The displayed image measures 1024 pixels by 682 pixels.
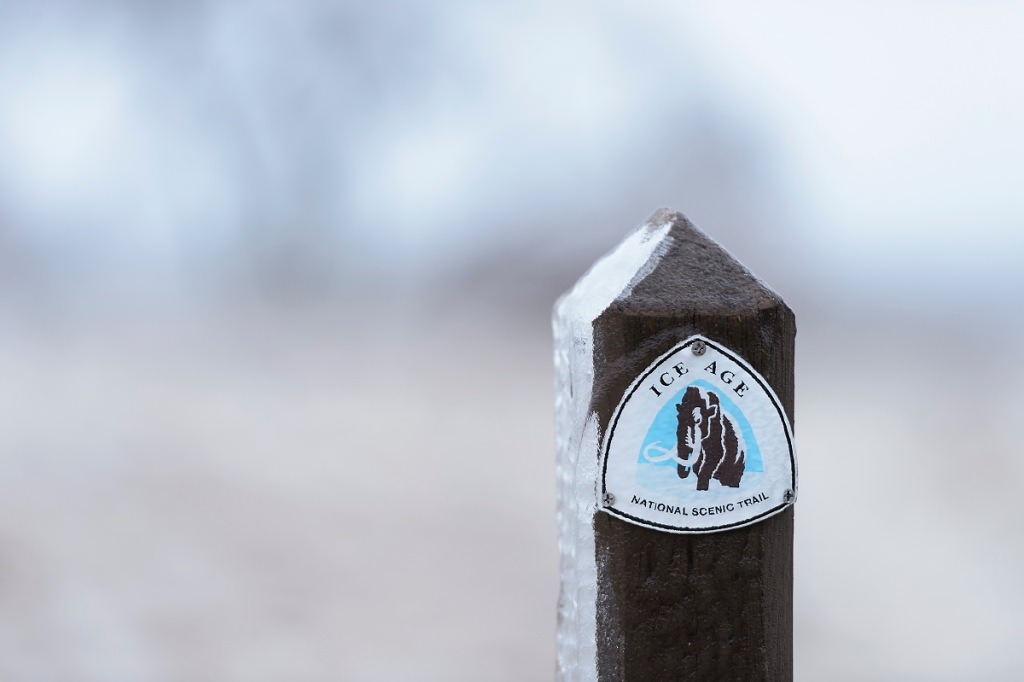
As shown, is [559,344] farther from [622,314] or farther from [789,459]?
[789,459]

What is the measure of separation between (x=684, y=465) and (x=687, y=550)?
9 cm

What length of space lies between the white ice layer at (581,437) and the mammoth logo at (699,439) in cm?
8

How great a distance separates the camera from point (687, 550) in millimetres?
925

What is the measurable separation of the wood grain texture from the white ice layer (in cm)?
2

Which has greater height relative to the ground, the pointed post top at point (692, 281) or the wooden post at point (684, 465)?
the pointed post top at point (692, 281)

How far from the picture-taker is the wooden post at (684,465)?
0.91m

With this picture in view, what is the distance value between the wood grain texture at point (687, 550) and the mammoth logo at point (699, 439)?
55 millimetres

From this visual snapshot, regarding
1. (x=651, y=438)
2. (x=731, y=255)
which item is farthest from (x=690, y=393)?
(x=731, y=255)

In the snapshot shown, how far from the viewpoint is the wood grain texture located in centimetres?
92

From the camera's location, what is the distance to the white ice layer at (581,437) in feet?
3.11

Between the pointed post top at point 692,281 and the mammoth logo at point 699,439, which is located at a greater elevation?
the pointed post top at point 692,281

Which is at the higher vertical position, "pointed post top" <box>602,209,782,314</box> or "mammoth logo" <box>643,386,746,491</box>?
"pointed post top" <box>602,209,782,314</box>

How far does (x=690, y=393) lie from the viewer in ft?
3.00

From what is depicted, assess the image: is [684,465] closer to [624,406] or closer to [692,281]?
[624,406]
